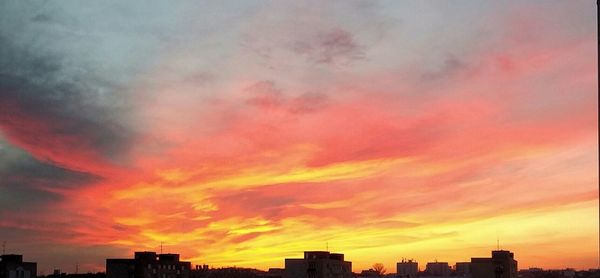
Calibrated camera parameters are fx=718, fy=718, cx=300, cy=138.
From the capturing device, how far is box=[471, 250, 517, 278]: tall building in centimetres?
18512

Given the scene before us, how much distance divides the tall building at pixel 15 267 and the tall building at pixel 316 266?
5992cm

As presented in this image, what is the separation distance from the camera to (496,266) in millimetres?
186125

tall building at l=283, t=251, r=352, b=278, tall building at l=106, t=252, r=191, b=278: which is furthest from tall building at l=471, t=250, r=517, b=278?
tall building at l=106, t=252, r=191, b=278

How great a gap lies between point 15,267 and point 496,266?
116142 millimetres

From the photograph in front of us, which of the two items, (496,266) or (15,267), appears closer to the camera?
(15,267)

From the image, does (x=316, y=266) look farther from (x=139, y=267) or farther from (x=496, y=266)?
(x=496, y=266)

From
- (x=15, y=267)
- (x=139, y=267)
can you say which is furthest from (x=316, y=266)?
(x=15, y=267)

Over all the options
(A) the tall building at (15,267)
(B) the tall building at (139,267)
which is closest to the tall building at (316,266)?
(B) the tall building at (139,267)

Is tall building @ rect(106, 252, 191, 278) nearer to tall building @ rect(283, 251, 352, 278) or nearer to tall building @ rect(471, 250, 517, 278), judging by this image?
tall building @ rect(283, 251, 352, 278)

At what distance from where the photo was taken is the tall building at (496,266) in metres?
185

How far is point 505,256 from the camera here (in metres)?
187

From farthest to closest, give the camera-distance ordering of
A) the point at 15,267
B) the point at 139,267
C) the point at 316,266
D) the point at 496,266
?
1. the point at 496,266
2. the point at 316,266
3. the point at 139,267
4. the point at 15,267

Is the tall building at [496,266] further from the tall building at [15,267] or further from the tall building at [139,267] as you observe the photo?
the tall building at [15,267]

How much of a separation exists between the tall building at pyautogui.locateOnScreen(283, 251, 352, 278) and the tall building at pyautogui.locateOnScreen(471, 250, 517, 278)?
36677 mm
